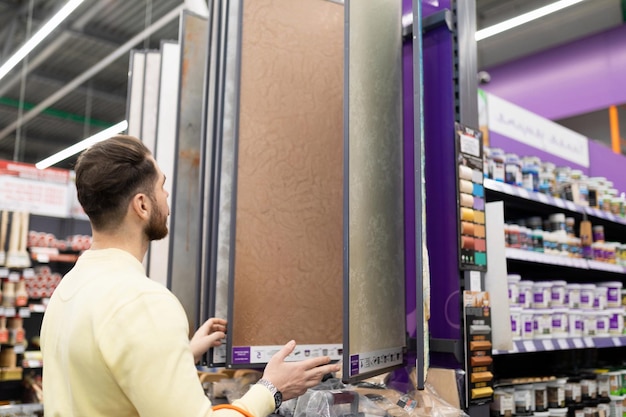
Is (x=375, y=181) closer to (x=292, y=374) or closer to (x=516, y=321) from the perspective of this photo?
(x=292, y=374)

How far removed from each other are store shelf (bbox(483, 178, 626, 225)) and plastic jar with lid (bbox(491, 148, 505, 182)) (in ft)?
0.19

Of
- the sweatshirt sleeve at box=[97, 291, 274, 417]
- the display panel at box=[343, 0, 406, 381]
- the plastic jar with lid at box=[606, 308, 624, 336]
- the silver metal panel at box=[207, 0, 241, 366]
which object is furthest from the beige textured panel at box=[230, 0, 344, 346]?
the plastic jar with lid at box=[606, 308, 624, 336]

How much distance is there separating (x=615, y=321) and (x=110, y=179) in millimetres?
4002

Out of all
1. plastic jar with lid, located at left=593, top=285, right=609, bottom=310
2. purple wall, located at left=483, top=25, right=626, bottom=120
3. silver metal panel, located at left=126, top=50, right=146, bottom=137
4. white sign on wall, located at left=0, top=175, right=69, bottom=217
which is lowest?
plastic jar with lid, located at left=593, top=285, right=609, bottom=310

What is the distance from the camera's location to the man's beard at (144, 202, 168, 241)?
146 cm

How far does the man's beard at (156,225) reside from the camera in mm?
1459

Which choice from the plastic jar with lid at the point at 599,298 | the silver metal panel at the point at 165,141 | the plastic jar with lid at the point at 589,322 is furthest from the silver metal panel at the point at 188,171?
the plastic jar with lid at the point at 599,298

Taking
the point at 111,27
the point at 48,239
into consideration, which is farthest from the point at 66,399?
the point at 111,27

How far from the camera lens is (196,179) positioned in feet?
7.67

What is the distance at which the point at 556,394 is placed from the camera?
343 centimetres

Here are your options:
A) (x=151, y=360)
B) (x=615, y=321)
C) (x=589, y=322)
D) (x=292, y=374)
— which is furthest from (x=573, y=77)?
(x=151, y=360)

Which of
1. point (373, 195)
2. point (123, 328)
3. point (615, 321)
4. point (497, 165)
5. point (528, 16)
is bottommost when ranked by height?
point (615, 321)

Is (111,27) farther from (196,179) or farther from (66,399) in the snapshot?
(66,399)

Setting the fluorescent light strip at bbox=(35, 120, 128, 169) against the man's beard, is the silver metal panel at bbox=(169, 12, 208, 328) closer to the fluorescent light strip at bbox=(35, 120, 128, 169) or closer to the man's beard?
the man's beard
